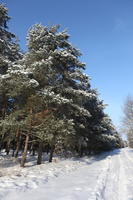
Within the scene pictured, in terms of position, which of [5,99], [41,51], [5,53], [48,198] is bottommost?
[48,198]

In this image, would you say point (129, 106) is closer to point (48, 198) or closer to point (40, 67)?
point (40, 67)

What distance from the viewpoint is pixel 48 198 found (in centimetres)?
714

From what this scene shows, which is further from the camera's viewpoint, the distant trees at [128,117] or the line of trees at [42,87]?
the distant trees at [128,117]

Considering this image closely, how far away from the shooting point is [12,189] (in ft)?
25.5

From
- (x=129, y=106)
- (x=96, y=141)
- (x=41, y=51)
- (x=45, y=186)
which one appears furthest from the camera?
(x=129, y=106)

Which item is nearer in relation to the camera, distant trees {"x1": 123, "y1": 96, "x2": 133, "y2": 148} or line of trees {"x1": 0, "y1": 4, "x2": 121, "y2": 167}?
line of trees {"x1": 0, "y1": 4, "x2": 121, "y2": 167}

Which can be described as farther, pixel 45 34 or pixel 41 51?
pixel 45 34

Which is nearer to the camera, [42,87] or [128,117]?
[42,87]

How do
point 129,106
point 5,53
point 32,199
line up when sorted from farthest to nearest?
point 129,106, point 5,53, point 32,199

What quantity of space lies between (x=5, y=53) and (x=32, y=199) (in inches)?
630

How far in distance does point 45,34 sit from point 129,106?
30.9 m

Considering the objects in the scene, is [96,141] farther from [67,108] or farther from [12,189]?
[12,189]

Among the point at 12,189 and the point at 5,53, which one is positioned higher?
the point at 5,53

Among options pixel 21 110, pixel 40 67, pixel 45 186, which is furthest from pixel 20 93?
pixel 45 186
